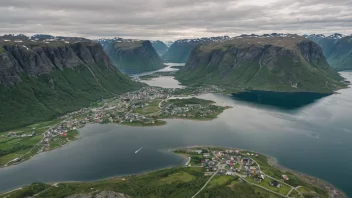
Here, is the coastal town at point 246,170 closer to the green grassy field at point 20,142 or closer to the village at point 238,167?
the village at point 238,167

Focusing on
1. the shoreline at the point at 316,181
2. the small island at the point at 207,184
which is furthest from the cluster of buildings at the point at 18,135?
the shoreline at the point at 316,181

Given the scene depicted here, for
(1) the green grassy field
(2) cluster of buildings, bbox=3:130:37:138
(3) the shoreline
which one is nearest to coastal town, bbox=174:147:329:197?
(3) the shoreline

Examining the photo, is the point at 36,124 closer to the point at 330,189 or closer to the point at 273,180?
the point at 273,180

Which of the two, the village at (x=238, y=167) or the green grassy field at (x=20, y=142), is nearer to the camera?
the village at (x=238, y=167)

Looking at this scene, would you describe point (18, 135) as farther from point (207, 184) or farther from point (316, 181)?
point (316, 181)

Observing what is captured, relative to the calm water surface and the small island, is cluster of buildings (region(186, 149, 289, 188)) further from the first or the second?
the calm water surface
